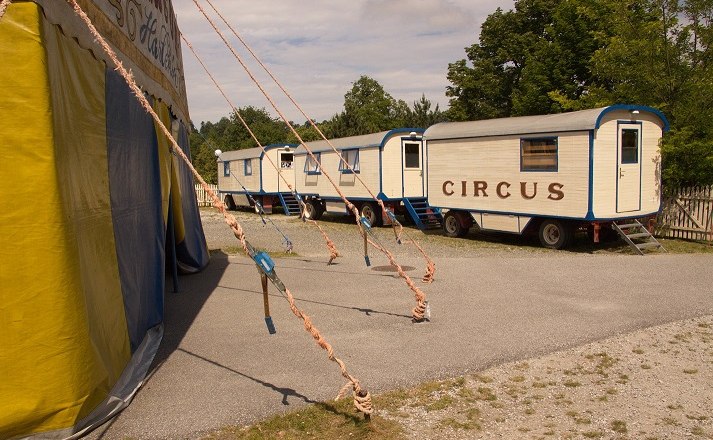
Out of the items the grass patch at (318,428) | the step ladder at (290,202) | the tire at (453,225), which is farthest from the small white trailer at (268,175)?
the grass patch at (318,428)

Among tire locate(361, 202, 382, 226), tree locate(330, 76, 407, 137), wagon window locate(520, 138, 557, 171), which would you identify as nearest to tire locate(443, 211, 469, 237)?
wagon window locate(520, 138, 557, 171)

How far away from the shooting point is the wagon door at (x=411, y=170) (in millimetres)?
18922

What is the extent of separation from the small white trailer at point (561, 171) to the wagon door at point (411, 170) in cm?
319

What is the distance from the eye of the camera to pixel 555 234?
1370 centimetres

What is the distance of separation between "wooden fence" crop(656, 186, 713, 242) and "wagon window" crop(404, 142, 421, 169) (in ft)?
22.9

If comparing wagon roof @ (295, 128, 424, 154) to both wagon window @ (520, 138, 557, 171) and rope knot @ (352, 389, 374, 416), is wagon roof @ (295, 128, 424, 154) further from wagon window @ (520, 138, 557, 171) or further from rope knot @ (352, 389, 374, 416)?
rope knot @ (352, 389, 374, 416)

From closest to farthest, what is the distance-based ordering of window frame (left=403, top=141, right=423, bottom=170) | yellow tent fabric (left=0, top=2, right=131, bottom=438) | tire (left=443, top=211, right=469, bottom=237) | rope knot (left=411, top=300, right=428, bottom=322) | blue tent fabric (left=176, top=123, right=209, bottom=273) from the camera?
yellow tent fabric (left=0, top=2, right=131, bottom=438) < rope knot (left=411, top=300, right=428, bottom=322) < blue tent fabric (left=176, top=123, right=209, bottom=273) < tire (left=443, top=211, right=469, bottom=237) < window frame (left=403, top=141, right=423, bottom=170)

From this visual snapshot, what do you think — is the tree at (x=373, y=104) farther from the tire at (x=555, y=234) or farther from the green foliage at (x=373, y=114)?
the tire at (x=555, y=234)

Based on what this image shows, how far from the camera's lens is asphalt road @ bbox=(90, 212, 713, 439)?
192 inches

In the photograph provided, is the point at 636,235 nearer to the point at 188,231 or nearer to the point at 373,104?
the point at 188,231

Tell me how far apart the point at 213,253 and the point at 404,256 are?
424 centimetres

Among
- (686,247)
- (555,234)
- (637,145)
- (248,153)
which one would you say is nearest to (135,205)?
(555,234)

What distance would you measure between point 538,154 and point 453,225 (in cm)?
355

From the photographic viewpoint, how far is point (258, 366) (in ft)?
18.5
